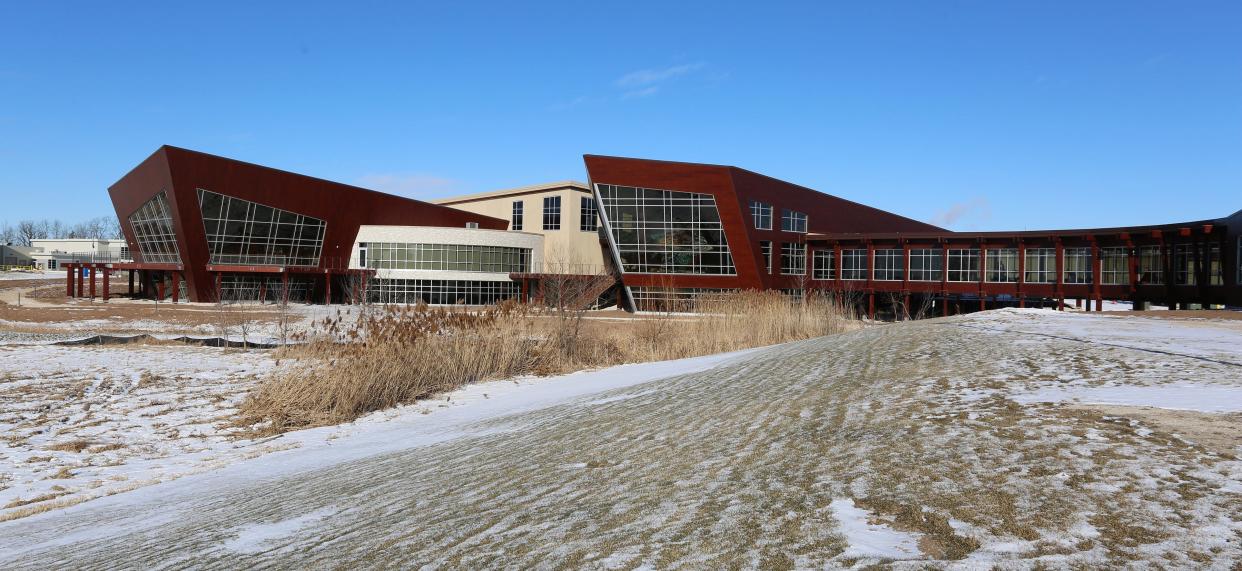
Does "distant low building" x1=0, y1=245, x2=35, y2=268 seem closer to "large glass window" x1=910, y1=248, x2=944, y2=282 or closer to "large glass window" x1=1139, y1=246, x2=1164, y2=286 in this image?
"large glass window" x1=910, y1=248, x2=944, y2=282

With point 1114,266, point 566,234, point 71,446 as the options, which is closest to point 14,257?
point 566,234

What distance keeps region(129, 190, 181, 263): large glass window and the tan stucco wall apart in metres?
26.4

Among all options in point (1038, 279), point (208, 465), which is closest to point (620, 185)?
point (1038, 279)

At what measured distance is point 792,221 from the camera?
2041 inches

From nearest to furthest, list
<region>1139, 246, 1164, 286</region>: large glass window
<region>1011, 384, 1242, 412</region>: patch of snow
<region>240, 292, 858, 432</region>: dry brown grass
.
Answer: <region>1011, 384, 1242, 412</region>: patch of snow
<region>240, 292, 858, 432</region>: dry brown grass
<region>1139, 246, 1164, 286</region>: large glass window

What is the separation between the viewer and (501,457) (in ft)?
17.9

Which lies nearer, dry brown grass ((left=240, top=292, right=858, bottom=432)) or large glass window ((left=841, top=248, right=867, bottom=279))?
dry brown grass ((left=240, top=292, right=858, bottom=432))

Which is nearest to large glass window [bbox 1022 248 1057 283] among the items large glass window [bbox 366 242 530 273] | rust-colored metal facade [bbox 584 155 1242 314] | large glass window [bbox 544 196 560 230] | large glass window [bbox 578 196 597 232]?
rust-colored metal facade [bbox 584 155 1242 314]

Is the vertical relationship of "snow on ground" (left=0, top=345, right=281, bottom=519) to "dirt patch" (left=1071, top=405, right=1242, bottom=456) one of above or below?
below

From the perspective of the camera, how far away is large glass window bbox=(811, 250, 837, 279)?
5194 cm

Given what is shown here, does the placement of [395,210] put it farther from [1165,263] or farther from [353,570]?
[353,570]

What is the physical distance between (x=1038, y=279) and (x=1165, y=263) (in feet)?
21.6

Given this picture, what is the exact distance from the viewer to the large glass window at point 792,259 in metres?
51.0

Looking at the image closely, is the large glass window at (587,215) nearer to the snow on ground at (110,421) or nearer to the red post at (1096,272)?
the red post at (1096,272)
